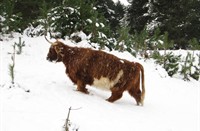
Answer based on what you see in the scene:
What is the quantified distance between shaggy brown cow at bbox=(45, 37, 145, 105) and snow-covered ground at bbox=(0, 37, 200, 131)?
23cm

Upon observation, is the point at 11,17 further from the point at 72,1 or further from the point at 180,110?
the point at 180,110

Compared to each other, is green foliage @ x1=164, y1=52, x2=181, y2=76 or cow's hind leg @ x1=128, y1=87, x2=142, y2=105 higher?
green foliage @ x1=164, y1=52, x2=181, y2=76

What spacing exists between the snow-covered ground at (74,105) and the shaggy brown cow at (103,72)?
230 millimetres

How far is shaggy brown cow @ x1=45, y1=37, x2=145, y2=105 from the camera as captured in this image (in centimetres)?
744

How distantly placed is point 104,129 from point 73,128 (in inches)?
21.4

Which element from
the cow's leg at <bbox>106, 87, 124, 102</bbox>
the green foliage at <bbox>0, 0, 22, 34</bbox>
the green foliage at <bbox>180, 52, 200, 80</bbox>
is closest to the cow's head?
the cow's leg at <bbox>106, 87, 124, 102</bbox>

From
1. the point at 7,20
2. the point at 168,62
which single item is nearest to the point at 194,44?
the point at 168,62

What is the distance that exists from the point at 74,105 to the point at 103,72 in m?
1.32

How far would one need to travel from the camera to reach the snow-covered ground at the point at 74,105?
5.37 metres

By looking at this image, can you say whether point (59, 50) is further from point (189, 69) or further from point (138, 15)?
point (138, 15)

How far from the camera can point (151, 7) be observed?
2414cm

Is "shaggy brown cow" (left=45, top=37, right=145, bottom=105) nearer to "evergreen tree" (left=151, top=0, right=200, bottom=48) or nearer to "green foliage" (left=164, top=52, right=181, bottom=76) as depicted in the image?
"green foliage" (left=164, top=52, right=181, bottom=76)

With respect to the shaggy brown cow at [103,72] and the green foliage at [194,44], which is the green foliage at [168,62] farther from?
the shaggy brown cow at [103,72]

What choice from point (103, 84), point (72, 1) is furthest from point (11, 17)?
point (103, 84)
